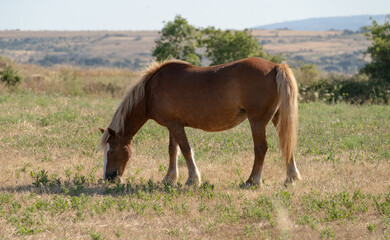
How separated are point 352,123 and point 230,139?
3.60 m

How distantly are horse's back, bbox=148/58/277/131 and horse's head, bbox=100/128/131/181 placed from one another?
0.71 metres

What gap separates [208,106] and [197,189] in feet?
4.25

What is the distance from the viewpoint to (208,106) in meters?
7.30

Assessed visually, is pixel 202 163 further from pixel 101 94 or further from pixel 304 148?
pixel 101 94

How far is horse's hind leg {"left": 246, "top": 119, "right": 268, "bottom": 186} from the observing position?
7.10m

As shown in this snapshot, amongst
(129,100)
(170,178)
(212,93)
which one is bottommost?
(170,178)

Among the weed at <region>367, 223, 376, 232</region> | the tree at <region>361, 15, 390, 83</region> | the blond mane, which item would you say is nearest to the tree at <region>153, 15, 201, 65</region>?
the tree at <region>361, 15, 390, 83</region>

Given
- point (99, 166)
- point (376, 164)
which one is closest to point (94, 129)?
point (99, 166)

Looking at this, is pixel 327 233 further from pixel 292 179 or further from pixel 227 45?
pixel 227 45

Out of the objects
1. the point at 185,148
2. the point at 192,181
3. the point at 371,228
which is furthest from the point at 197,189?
the point at 371,228

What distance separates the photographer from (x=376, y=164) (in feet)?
27.7

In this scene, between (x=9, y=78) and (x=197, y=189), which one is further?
(x=9, y=78)

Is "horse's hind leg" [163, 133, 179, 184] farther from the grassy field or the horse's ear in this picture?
the horse's ear

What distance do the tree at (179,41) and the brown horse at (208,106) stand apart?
15.3m
